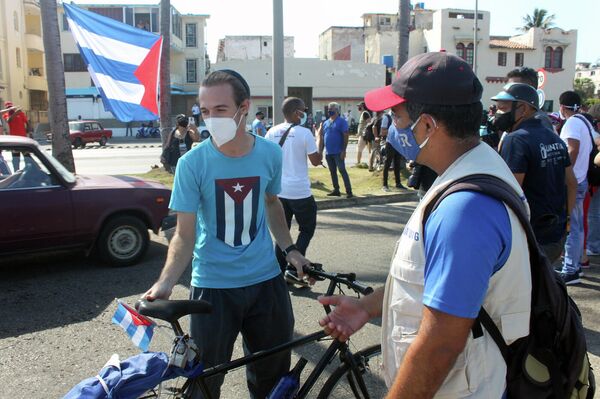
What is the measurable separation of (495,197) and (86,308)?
15.1 feet

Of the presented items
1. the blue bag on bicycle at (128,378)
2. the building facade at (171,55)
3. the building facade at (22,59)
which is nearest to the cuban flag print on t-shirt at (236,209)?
the blue bag on bicycle at (128,378)

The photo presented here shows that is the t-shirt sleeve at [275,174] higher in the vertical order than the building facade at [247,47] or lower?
lower

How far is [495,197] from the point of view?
136 cm

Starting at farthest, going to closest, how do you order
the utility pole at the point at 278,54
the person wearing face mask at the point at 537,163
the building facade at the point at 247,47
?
1. the building facade at the point at 247,47
2. the utility pole at the point at 278,54
3. the person wearing face mask at the point at 537,163

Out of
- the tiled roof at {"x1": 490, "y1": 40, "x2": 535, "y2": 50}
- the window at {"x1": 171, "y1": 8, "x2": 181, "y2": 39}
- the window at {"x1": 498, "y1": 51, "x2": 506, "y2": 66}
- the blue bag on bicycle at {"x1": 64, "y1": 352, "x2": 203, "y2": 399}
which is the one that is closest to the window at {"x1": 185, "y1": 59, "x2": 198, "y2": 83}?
the window at {"x1": 171, "y1": 8, "x2": 181, "y2": 39}

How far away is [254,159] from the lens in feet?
8.70

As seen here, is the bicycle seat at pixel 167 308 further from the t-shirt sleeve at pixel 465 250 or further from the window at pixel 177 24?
the window at pixel 177 24

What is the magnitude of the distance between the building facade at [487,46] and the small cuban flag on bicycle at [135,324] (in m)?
49.0

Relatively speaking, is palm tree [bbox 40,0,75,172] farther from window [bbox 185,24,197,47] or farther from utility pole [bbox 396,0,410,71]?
window [bbox 185,24,197,47]

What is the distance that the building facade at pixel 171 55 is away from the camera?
43781 mm

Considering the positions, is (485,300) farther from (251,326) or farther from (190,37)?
(190,37)

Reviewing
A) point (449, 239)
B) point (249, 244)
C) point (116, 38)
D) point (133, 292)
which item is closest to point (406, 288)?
point (449, 239)

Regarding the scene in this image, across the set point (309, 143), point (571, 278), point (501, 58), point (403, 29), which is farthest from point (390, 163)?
point (501, 58)

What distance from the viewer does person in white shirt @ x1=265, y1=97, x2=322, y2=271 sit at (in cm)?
552
